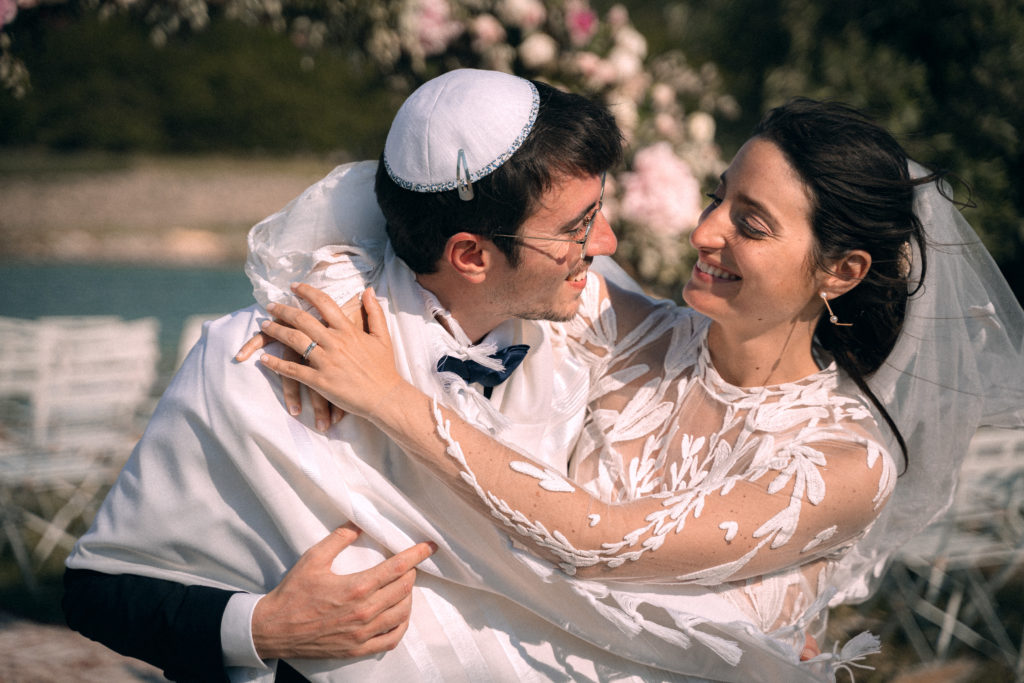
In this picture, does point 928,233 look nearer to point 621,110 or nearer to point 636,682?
point 636,682

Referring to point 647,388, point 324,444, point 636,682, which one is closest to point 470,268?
point 324,444

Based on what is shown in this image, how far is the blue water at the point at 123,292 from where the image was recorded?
40.6 feet

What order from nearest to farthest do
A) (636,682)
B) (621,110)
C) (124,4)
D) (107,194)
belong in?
(636,682) → (124,4) → (621,110) → (107,194)

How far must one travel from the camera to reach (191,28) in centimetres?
435

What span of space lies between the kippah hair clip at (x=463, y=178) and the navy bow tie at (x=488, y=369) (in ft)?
1.34

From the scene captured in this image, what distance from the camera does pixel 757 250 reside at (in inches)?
92.8

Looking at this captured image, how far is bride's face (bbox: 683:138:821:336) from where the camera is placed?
236cm

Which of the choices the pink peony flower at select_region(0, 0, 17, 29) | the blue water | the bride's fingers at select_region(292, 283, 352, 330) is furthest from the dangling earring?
the blue water

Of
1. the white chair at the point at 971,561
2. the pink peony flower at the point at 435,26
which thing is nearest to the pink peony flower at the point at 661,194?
the pink peony flower at the point at 435,26

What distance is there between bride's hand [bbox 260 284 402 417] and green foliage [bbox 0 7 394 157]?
11918mm

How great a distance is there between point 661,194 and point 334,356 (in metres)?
3.18

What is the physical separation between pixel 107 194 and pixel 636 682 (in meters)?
17.4

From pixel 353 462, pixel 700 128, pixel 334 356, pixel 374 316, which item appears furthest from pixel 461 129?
pixel 700 128

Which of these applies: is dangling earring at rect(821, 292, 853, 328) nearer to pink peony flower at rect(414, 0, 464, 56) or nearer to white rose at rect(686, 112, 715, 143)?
white rose at rect(686, 112, 715, 143)
